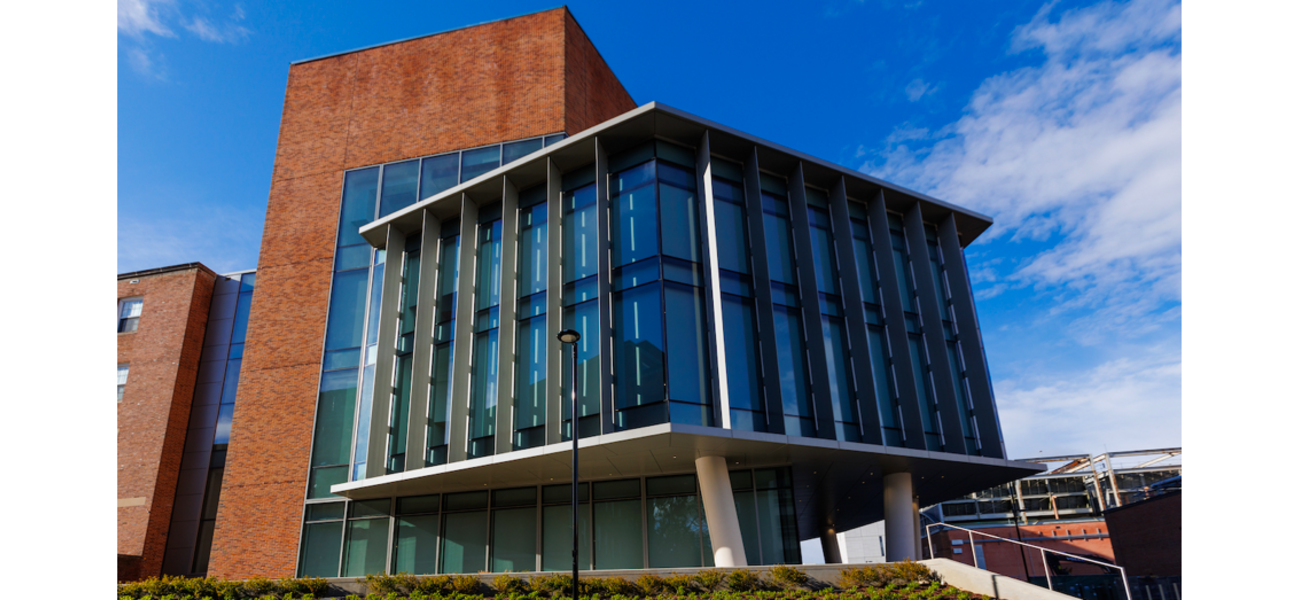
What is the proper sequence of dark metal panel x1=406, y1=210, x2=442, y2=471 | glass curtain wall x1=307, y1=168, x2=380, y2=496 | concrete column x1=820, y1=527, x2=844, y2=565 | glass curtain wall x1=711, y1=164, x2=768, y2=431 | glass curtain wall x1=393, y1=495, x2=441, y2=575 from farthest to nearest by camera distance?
concrete column x1=820, y1=527, x2=844, y2=565
glass curtain wall x1=307, y1=168, x2=380, y2=496
glass curtain wall x1=393, y1=495, x2=441, y2=575
dark metal panel x1=406, y1=210, x2=442, y2=471
glass curtain wall x1=711, y1=164, x2=768, y2=431

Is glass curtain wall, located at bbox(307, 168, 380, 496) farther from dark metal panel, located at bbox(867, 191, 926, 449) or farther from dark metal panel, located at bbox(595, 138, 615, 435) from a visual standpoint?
dark metal panel, located at bbox(867, 191, 926, 449)

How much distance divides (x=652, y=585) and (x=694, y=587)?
1.03 meters

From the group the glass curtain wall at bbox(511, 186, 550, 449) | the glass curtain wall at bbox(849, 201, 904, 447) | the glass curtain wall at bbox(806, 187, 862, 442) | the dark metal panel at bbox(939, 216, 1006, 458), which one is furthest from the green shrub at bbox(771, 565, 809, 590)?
the dark metal panel at bbox(939, 216, 1006, 458)

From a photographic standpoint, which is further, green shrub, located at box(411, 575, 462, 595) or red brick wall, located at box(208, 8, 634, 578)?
red brick wall, located at box(208, 8, 634, 578)

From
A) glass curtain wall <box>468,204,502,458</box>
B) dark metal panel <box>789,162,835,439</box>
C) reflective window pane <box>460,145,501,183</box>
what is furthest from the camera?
reflective window pane <box>460,145,501,183</box>

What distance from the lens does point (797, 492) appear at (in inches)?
1021

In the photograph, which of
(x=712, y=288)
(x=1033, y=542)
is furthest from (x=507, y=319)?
(x=1033, y=542)

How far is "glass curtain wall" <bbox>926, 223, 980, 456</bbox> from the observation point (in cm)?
2544

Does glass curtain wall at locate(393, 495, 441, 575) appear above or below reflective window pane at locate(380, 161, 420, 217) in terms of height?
below

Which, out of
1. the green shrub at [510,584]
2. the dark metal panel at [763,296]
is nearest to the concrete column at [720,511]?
the dark metal panel at [763,296]

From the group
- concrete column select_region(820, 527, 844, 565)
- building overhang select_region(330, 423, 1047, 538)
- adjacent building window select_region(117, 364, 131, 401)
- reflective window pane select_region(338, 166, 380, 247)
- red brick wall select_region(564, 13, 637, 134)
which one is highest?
red brick wall select_region(564, 13, 637, 134)

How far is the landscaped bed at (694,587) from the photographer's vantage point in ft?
56.0
